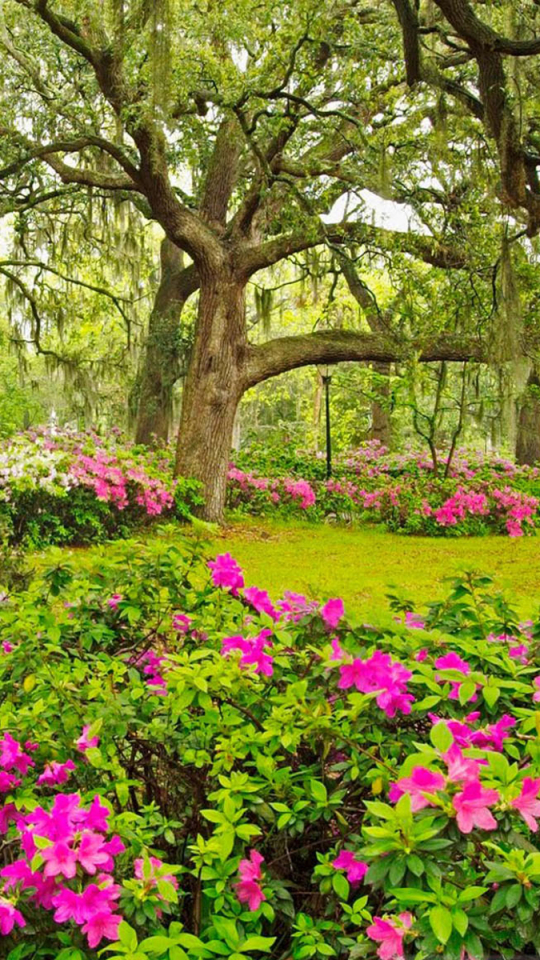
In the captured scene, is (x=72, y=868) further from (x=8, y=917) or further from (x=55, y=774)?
(x=55, y=774)

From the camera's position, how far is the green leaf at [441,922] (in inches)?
37.4

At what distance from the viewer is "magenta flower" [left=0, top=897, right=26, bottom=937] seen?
117 cm

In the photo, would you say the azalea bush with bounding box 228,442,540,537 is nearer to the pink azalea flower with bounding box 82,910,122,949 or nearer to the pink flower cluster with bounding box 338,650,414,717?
the pink flower cluster with bounding box 338,650,414,717

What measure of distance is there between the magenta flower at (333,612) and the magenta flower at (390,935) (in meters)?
0.72

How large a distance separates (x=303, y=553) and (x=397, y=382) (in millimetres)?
3187

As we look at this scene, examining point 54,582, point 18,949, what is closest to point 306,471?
point 54,582

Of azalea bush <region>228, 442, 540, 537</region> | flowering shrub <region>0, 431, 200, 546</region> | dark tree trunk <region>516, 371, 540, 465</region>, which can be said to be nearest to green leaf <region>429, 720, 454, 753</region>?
flowering shrub <region>0, 431, 200, 546</region>

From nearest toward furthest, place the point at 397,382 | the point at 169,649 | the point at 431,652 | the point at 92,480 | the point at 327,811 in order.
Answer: the point at 327,811 < the point at 431,652 < the point at 169,649 < the point at 92,480 < the point at 397,382

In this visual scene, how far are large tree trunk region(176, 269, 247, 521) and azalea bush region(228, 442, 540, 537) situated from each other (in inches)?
56.3

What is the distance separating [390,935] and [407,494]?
Result: 10984 millimetres

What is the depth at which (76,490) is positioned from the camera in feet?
29.8

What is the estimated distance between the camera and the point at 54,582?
2107 millimetres

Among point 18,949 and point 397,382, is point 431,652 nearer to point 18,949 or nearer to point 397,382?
point 18,949

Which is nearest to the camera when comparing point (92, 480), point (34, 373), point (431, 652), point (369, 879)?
point (369, 879)
